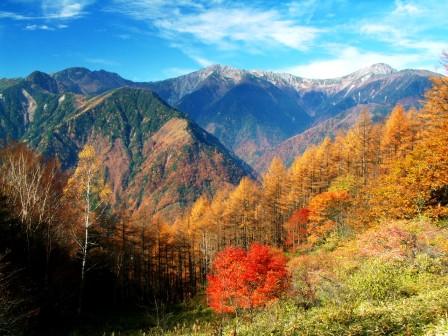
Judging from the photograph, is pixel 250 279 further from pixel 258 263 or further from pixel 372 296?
pixel 372 296

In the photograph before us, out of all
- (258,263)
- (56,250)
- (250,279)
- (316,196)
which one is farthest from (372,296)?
(316,196)

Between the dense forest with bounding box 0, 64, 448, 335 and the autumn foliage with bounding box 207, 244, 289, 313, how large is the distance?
10 centimetres

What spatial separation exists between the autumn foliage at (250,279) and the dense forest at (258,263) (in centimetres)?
10

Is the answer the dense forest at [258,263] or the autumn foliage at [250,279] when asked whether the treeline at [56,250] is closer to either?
the dense forest at [258,263]

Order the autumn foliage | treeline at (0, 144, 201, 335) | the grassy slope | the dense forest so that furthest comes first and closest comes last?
the autumn foliage < treeline at (0, 144, 201, 335) < the dense forest < the grassy slope

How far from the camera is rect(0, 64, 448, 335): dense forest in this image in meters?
15.6

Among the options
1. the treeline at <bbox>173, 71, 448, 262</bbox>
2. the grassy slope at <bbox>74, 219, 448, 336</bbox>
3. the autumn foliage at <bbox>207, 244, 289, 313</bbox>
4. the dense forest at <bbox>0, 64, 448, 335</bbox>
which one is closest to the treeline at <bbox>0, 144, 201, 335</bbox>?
the dense forest at <bbox>0, 64, 448, 335</bbox>

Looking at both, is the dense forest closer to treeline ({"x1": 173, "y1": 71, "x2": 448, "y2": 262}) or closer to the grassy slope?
the grassy slope

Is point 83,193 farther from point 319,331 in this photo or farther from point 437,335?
point 437,335

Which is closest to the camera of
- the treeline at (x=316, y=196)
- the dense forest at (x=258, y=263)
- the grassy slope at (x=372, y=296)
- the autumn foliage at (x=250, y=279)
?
the grassy slope at (x=372, y=296)

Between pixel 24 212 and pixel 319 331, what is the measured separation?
86.9 feet

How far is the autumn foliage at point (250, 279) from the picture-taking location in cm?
3095

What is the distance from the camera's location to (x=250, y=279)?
31734 millimetres

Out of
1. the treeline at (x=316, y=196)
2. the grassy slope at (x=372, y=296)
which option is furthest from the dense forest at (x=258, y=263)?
the treeline at (x=316, y=196)
